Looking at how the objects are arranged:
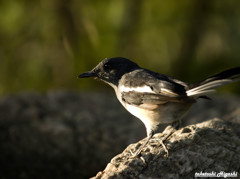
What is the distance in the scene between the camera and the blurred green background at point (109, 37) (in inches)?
280

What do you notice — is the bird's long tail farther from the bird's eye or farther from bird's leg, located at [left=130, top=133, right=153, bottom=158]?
the bird's eye

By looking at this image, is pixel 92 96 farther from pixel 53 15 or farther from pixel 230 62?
pixel 230 62

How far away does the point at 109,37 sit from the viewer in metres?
7.45

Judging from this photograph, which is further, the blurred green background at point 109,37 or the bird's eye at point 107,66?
the blurred green background at point 109,37

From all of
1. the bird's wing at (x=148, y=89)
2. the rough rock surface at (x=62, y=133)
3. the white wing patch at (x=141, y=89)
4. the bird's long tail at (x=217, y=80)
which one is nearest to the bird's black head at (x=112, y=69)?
Result: the bird's wing at (x=148, y=89)

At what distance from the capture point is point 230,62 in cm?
712

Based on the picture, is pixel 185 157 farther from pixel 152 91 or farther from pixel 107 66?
pixel 107 66

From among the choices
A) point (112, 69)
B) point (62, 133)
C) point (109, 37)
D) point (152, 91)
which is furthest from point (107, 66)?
point (109, 37)

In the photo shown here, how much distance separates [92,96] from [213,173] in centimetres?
355

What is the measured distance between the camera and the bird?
3.09m

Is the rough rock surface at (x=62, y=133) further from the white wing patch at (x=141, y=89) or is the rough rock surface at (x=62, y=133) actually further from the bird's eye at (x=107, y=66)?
the bird's eye at (x=107, y=66)

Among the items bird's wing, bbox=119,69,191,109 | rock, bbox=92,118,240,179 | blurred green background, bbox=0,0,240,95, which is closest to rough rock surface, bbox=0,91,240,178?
rock, bbox=92,118,240,179

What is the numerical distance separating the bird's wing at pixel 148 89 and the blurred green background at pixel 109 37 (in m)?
3.51

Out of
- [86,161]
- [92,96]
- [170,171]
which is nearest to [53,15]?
[92,96]
